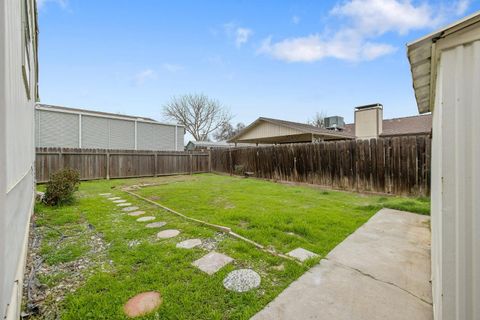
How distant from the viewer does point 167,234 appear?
3428 millimetres

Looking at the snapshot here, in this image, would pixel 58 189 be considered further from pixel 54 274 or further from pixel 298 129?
pixel 298 129

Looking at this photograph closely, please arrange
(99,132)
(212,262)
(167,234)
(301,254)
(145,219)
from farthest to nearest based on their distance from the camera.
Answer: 1. (99,132)
2. (145,219)
3. (167,234)
4. (301,254)
5. (212,262)

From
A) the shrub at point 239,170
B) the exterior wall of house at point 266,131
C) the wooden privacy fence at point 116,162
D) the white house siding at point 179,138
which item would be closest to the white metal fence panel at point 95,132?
the wooden privacy fence at point 116,162

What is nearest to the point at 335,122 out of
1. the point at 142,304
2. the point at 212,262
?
the point at 212,262

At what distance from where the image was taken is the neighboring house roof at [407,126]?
16562 mm

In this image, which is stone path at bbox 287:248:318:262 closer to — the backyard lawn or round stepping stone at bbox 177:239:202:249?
the backyard lawn

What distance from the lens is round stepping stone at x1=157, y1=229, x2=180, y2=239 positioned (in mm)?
3340

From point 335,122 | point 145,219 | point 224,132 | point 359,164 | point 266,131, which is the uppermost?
point 224,132

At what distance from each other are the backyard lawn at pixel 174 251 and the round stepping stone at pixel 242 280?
64 mm

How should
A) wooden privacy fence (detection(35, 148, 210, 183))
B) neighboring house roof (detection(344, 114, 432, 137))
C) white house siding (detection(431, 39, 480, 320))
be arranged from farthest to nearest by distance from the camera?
neighboring house roof (detection(344, 114, 432, 137)) → wooden privacy fence (detection(35, 148, 210, 183)) → white house siding (detection(431, 39, 480, 320))

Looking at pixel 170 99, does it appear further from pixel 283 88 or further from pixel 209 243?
pixel 209 243

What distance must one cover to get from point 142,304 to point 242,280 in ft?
3.09

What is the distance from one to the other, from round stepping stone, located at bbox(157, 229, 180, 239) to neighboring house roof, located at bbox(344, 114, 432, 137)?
18.7 meters

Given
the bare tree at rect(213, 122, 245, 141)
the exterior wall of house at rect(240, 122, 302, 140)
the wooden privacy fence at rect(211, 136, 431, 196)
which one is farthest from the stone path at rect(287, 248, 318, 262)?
the bare tree at rect(213, 122, 245, 141)
